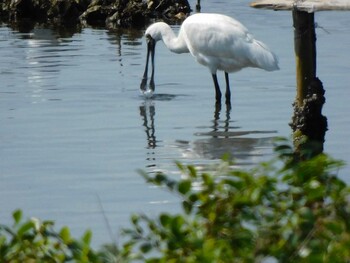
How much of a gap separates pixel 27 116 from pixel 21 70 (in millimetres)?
4337

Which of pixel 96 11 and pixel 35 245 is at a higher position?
pixel 35 245

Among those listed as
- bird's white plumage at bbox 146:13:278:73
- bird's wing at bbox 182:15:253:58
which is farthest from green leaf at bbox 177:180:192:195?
bird's wing at bbox 182:15:253:58

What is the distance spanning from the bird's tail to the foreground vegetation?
10.8 meters

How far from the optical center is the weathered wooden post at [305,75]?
11914mm

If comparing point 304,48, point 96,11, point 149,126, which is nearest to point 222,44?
point 149,126

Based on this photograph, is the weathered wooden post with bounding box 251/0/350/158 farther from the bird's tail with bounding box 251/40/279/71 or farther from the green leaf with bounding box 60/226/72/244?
the green leaf with bounding box 60/226/72/244

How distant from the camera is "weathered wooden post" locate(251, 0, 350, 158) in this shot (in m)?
11.9

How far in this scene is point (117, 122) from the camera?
1454 centimetres

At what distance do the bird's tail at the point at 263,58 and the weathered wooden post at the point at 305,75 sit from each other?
2.55m

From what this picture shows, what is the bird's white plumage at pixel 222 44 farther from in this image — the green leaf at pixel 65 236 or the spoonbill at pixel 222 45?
the green leaf at pixel 65 236

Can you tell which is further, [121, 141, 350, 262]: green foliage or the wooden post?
the wooden post

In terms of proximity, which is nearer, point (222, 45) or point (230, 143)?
point (230, 143)

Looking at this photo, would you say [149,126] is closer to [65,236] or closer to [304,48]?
[304,48]

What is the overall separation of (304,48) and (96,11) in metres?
16.1
